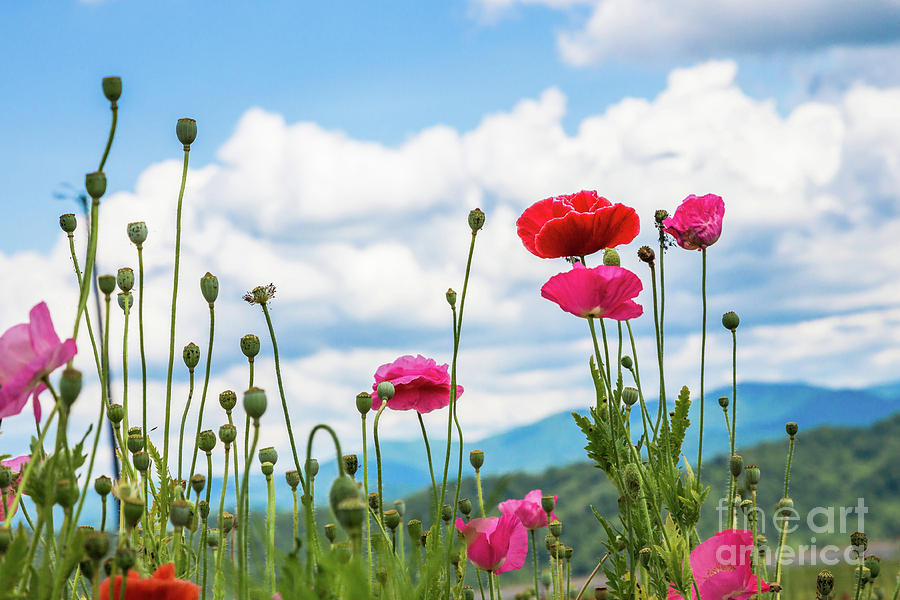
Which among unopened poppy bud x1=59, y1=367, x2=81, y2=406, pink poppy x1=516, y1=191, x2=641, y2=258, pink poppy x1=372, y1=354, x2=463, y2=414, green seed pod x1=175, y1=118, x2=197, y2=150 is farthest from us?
pink poppy x1=372, y1=354, x2=463, y2=414

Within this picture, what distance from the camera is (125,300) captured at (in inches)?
83.1

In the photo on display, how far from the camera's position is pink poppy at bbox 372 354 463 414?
220 centimetres

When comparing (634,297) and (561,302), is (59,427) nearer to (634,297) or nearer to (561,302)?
(561,302)

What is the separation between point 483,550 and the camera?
2176mm

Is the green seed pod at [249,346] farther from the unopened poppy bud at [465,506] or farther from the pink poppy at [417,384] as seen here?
the unopened poppy bud at [465,506]

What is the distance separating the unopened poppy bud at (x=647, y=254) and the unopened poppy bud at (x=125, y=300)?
4.14 ft

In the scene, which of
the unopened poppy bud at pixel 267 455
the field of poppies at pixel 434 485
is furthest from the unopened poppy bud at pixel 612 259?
the unopened poppy bud at pixel 267 455

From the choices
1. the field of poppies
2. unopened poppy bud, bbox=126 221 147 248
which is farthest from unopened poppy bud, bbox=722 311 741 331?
unopened poppy bud, bbox=126 221 147 248

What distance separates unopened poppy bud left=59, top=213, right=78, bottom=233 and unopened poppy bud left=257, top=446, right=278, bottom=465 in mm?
684

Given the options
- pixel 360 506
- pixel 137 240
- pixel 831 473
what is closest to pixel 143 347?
pixel 137 240

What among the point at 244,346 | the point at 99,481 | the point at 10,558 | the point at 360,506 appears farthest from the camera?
the point at 244,346

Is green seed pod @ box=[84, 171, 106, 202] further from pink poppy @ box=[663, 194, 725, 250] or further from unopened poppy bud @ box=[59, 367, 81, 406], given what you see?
pink poppy @ box=[663, 194, 725, 250]

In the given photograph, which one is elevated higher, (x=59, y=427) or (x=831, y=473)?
(x=59, y=427)

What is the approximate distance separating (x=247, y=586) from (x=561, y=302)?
0.98 meters
